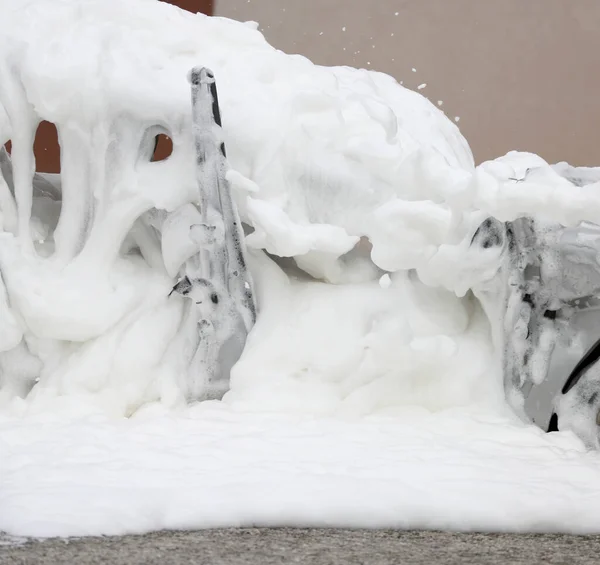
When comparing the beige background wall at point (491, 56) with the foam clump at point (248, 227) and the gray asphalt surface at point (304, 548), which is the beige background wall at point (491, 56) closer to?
the foam clump at point (248, 227)

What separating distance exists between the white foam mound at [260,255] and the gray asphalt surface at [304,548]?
0.15 metres

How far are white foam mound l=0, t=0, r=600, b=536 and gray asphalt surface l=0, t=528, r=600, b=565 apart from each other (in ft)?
0.50

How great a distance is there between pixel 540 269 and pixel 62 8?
728 mm

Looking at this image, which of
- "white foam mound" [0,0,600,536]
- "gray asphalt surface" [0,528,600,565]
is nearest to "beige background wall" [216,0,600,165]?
"white foam mound" [0,0,600,536]

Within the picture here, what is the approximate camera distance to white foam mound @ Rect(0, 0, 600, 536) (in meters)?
0.90

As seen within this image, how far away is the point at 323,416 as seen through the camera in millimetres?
922

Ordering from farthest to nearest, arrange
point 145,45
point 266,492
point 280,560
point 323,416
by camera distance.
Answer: point 145,45, point 323,416, point 266,492, point 280,560

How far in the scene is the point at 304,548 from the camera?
2.05ft

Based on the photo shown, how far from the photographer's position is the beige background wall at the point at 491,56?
6.57 ft

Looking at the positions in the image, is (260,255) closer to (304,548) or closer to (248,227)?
(248,227)

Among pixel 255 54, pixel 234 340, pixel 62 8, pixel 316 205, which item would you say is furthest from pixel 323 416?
pixel 62 8

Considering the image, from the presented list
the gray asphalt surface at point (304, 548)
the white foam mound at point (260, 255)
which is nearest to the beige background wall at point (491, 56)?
the white foam mound at point (260, 255)

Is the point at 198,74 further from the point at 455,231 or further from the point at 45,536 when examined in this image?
the point at 45,536

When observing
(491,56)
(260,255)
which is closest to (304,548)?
(260,255)
